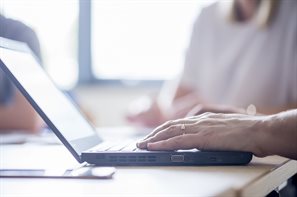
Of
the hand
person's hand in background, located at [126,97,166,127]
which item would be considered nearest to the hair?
person's hand in background, located at [126,97,166,127]

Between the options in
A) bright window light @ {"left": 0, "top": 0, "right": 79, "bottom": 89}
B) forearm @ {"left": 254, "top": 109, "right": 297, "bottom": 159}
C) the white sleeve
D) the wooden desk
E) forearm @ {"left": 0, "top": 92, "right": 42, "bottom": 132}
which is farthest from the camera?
bright window light @ {"left": 0, "top": 0, "right": 79, "bottom": 89}

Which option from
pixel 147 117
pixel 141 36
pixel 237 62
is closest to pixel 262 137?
pixel 147 117

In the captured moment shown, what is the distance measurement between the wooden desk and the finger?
0.16 ft

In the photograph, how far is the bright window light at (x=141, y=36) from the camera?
3.47 m

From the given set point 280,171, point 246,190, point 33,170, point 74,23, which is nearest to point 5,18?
point 33,170

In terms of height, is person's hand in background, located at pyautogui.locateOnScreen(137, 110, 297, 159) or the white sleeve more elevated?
the white sleeve

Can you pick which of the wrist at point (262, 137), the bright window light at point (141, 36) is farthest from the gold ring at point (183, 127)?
the bright window light at point (141, 36)

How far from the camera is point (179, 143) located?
2.83 feet

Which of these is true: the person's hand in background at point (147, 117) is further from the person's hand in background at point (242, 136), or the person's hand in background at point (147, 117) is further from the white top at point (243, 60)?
the person's hand in background at point (242, 136)

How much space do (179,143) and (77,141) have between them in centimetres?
17

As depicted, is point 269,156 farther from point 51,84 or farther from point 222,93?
point 222,93

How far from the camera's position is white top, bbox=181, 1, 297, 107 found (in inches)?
80.1

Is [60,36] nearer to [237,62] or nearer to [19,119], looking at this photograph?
[19,119]

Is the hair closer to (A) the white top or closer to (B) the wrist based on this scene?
(A) the white top
